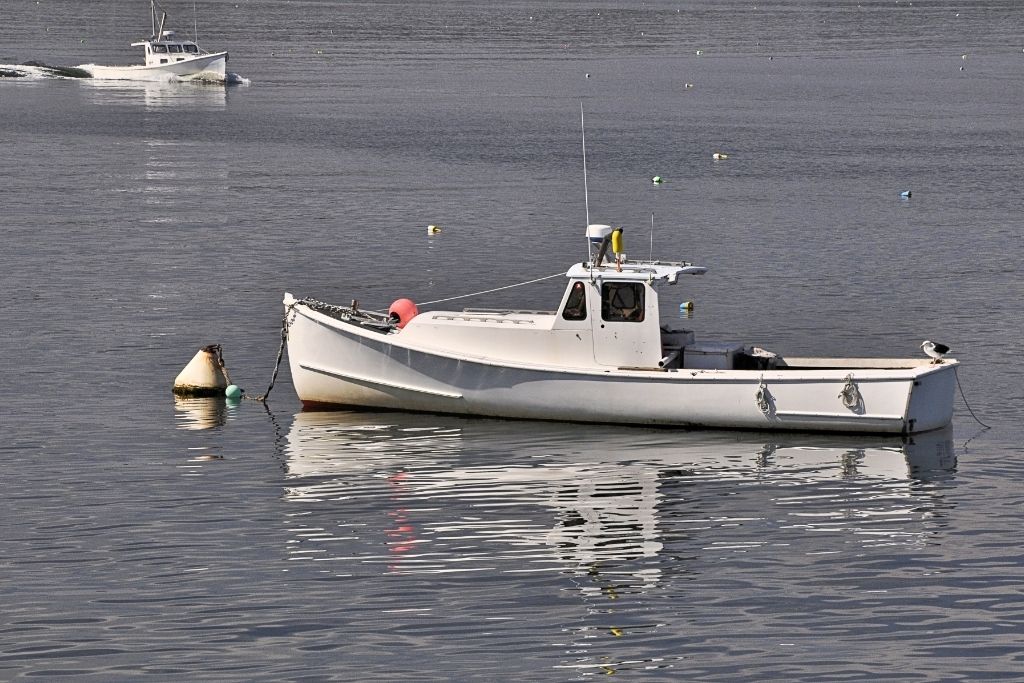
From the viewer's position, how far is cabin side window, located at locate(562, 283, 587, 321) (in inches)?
1166

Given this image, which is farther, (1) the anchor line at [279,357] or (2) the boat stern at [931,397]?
(1) the anchor line at [279,357]

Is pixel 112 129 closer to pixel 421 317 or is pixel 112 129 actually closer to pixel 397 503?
pixel 421 317

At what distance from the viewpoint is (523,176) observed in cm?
6712

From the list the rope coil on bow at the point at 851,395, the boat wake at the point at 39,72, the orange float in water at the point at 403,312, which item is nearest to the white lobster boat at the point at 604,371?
the rope coil on bow at the point at 851,395

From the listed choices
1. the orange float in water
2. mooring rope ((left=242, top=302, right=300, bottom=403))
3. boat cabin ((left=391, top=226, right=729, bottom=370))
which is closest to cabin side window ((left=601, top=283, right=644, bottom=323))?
boat cabin ((left=391, top=226, right=729, bottom=370))

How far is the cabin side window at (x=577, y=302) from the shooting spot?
29609 millimetres

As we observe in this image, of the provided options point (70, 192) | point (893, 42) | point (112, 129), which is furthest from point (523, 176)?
point (893, 42)

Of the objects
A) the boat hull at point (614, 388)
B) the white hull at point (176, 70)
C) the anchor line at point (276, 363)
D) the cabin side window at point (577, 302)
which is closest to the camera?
the boat hull at point (614, 388)

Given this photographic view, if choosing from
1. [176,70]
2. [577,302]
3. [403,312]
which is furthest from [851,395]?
[176,70]

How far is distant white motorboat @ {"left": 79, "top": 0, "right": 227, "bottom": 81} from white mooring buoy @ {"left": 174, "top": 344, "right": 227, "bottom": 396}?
83012 millimetres

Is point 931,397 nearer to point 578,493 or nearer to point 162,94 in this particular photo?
point 578,493

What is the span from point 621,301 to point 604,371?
137 centimetres

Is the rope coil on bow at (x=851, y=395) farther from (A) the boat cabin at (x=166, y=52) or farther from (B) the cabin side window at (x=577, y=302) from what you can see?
(A) the boat cabin at (x=166, y=52)

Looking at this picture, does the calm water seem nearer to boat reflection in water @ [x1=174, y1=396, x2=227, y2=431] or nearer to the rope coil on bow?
boat reflection in water @ [x1=174, y1=396, x2=227, y2=431]
